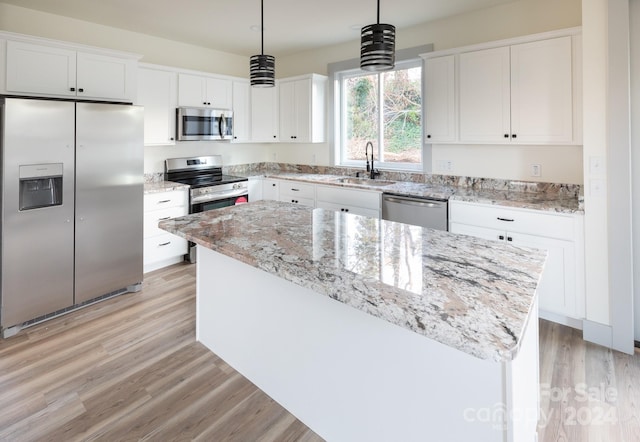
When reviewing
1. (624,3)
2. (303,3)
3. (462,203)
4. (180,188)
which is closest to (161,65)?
(180,188)

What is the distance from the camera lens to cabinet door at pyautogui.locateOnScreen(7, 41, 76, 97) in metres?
2.93

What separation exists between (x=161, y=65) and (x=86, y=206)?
2.02 meters

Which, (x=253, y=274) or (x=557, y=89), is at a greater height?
(x=557, y=89)

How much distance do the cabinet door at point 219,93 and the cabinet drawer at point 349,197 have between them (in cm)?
175

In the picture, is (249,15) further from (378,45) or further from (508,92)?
(508,92)

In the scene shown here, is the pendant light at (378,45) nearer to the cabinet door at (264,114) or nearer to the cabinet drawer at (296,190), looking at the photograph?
the cabinet drawer at (296,190)

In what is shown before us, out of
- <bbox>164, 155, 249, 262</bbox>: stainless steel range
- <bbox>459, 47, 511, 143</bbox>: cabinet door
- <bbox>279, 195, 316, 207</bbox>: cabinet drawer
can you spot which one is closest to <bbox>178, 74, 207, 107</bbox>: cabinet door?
<bbox>164, 155, 249, 262</bbox>: stainless steel range

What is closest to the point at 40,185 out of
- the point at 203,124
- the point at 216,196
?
the point at 216,196

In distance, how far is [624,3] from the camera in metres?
2.26

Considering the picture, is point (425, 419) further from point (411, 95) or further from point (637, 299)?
point (411, 95)

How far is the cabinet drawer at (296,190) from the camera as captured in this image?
4.43 metres

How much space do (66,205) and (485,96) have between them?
12.0ft

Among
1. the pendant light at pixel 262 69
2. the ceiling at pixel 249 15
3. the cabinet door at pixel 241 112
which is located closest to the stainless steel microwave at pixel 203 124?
the cabinet door at pixel 241 112

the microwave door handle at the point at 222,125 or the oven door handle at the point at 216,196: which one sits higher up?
the microwave door handle at the point at 222,125
